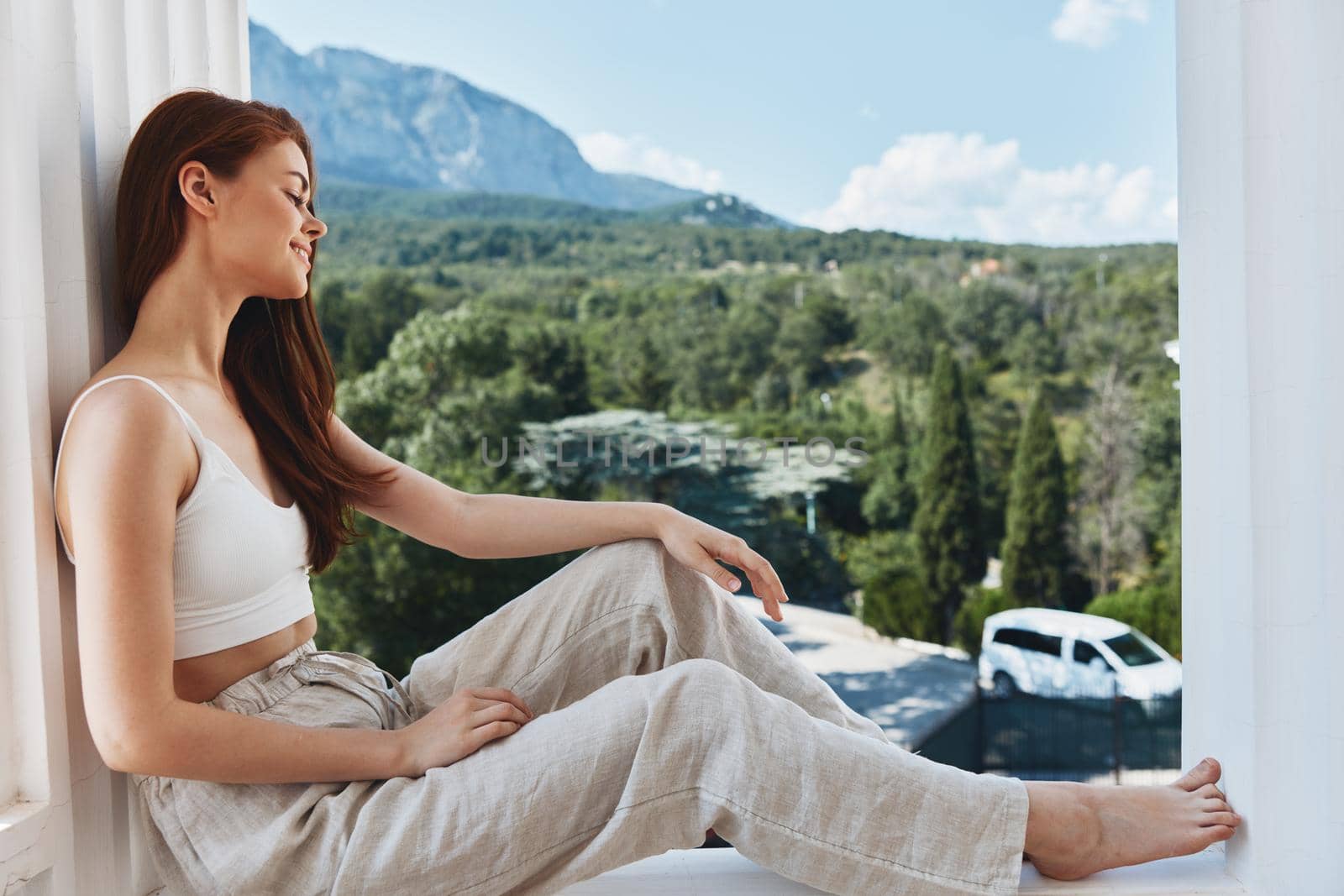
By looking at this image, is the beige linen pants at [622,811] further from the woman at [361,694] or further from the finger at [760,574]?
the finger at [760,574]

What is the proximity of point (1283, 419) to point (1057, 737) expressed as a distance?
643 cm

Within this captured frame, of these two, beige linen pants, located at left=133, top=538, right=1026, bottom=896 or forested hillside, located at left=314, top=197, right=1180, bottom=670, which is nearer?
beige linen pants, located at left=133, top=538, right=1026, bottom=896

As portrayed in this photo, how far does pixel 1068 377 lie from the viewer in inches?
357

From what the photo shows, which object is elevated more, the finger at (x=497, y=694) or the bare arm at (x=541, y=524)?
the bare arm at (x=541, y=524)

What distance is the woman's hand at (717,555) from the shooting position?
1016 mm

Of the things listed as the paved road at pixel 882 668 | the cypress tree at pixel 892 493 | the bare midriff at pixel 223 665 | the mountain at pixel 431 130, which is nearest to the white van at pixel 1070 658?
the paved road at pixel 882 668

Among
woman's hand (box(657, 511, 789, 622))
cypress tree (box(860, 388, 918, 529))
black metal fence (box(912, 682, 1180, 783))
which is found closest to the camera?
woman's hand (box(657, 511, 789, 622))

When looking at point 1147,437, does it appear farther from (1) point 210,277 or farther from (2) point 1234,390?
(1) point 210,277

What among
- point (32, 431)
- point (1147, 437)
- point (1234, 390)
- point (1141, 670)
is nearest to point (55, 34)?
point (32, 431)

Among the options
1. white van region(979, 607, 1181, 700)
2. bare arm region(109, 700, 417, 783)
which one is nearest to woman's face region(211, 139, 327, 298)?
bare arm region(109, 700, 417, 783)

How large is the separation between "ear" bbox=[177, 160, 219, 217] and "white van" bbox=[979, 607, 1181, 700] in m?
7.54

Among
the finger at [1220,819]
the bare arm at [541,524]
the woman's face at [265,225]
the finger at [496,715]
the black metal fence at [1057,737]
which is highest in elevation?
the woman's face at [265,225]

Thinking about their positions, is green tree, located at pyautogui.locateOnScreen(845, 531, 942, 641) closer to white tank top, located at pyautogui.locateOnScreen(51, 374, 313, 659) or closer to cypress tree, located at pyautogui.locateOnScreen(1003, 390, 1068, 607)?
cypress tree, located at pyautogui.locateOnScreen(1003, 390, 1068, 607)

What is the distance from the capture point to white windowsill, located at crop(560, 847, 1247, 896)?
1022mm
